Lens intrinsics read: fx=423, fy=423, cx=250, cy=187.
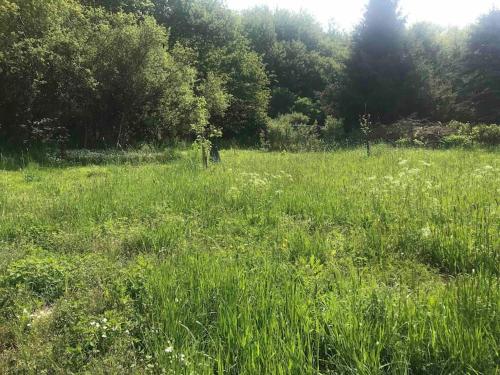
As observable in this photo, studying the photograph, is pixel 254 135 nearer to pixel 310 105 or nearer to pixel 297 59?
pixel 310 105

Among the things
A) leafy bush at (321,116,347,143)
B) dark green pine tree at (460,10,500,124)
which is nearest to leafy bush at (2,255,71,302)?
leafy bush at (321,116,347,143)

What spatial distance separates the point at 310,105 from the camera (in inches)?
1375

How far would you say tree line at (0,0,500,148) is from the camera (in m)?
15.7

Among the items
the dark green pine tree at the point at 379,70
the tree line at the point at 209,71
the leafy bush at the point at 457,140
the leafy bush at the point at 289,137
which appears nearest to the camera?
the tree line at the point at 209,71

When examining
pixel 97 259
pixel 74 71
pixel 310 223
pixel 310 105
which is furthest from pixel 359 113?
pixel 97 259

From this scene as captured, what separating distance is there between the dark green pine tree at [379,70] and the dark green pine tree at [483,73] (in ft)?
14.0

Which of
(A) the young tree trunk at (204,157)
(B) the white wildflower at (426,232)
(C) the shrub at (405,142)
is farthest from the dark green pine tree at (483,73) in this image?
(B) the white wildflower at (426,232)

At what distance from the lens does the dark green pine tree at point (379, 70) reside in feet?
97.8

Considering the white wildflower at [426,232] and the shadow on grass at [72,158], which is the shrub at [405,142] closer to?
the shadow on grass at [72,158]

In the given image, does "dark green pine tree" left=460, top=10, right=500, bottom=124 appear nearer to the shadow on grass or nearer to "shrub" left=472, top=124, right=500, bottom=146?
"shrub" left=472, top=124, right=500, bottom=146

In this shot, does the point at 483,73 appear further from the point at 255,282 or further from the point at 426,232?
the point at 255,282

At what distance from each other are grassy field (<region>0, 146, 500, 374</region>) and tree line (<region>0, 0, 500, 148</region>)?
33.4ft

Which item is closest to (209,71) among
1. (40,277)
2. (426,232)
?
(426,232)

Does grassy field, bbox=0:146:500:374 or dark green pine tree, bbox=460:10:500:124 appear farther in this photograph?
dark green pine tree, bbox=460:10:500:124
